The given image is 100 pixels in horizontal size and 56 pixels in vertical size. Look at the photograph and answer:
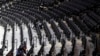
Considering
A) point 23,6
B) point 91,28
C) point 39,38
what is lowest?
point 23,6

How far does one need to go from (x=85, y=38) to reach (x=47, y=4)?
27.9 feet

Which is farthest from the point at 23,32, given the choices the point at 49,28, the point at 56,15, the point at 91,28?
the point at 91,28

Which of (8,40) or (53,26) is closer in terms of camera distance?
(8,40)

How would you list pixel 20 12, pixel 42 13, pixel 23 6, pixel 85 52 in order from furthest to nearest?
pixel 23 6, pixel 20 12, pixel 42 13, pixel 85 52

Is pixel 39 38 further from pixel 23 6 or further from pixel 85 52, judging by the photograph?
pixel 23 6

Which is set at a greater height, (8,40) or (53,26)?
(53,26)

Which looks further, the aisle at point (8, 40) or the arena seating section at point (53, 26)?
the aisle at point (8, 40)

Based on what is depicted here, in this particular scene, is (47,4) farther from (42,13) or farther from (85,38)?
(85,38)

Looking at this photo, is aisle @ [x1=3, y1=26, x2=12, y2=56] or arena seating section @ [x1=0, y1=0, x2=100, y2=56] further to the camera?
aisle @ [x1=3, y1=26, x2=12, y2=56]

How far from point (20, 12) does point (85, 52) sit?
381 inches

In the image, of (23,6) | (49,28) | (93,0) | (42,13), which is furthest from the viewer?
(23,6)

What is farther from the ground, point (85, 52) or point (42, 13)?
point (85, 52)

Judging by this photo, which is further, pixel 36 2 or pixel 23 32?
pixel 36 2

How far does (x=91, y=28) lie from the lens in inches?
416
